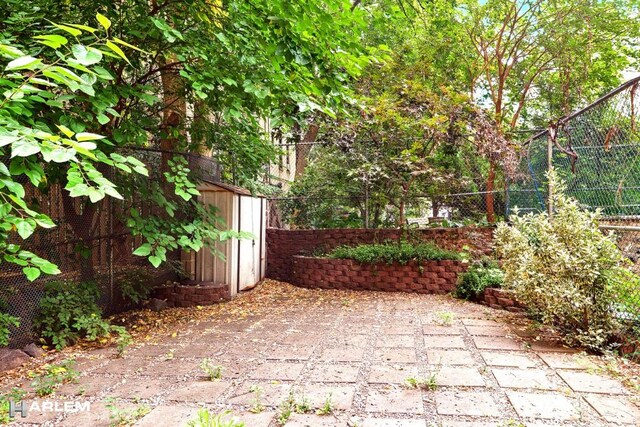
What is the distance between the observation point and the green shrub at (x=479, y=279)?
5.61 m

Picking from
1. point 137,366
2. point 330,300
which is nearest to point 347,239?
point 330,300

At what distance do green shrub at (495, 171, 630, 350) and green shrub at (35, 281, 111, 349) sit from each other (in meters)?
4.35

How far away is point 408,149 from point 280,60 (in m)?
4.49

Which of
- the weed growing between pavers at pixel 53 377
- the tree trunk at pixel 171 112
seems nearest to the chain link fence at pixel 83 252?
the tree trunk at pixel 171 112

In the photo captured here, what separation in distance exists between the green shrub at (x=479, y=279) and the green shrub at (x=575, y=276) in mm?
1416

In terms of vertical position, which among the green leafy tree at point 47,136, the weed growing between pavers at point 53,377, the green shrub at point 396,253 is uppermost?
the green leafy tree at point 47,136

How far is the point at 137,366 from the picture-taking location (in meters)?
3.22

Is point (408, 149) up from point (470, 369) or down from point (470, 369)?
up

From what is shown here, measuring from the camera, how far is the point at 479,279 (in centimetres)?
577

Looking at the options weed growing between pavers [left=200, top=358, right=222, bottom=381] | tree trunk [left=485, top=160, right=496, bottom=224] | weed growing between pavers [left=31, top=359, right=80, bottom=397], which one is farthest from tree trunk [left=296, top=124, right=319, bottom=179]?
weed growing between pavers [left=31, top=359, right=80, bottom=397]

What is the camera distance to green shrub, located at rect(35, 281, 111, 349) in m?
3.69

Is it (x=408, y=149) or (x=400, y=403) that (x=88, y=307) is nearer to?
(x=400, y=403)

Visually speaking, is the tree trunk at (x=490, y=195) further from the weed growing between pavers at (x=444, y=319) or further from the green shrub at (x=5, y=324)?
the green shrub at (x=5, y=324)

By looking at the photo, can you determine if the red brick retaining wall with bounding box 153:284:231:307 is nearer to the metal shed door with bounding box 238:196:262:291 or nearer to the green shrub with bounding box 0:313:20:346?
the metal shed door with bounding box 238:196:262:291
